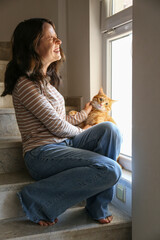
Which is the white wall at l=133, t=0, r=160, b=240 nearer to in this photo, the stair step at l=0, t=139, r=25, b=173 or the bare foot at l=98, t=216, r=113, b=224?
the bare foot at l=98, t=216, r=113, b=224

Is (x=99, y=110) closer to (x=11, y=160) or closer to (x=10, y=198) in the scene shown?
(x=11, y=160)

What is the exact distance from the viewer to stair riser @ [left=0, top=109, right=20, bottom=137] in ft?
6.12

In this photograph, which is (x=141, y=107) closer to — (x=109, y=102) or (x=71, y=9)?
(x=109, y=102)

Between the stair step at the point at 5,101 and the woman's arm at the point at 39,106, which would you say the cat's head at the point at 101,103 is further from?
the stair step at the point at 5,101

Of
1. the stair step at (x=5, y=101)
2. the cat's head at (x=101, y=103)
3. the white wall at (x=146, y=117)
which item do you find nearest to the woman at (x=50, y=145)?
the white wall at (x=146, y=117)

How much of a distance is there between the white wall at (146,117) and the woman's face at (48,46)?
1.58 feet

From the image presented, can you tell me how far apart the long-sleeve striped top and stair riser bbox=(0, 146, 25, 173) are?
20 centimetres

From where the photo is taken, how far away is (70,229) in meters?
1.32

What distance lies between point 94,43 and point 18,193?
1.19 m

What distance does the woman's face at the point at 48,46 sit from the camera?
4.92 feet

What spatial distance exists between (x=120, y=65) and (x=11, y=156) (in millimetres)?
935

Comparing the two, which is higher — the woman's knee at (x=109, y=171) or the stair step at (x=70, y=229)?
the woman's knee at (x=109, y=171)

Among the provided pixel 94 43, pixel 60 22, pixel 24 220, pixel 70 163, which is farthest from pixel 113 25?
pixel 24 220

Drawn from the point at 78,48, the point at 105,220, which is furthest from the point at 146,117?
the point at 78,48
